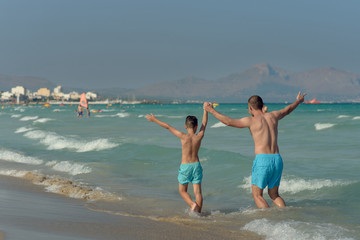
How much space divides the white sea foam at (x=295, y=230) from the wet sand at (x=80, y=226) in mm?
226

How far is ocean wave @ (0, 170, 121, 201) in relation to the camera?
30.1 feet

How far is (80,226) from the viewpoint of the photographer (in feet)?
20.1

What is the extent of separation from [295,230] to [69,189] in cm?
535

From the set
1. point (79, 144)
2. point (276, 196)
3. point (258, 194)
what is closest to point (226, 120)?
point (258, 194)

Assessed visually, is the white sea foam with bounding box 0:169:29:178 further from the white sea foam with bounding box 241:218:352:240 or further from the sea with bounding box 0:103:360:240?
the white sea foam with bounding box 241:218:352:240

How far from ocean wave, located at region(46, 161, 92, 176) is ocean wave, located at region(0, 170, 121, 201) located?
3.83 ft

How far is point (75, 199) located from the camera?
29.3 ft

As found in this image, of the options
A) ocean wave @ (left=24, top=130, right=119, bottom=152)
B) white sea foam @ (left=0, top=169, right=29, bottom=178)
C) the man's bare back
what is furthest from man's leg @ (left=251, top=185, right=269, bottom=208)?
ocean wave @ (left=24, top=130, right=119, bottom=152)

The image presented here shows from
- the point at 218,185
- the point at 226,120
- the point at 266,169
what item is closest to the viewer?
the point at 226,120

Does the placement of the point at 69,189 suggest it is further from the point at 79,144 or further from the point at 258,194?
the point at 79,144

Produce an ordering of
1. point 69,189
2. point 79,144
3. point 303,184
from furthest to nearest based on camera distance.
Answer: point 79,144
point 303,184
point 69,189

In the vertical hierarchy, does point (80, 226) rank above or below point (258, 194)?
below

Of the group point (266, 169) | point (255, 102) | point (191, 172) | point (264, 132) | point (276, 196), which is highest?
point (255, 102)

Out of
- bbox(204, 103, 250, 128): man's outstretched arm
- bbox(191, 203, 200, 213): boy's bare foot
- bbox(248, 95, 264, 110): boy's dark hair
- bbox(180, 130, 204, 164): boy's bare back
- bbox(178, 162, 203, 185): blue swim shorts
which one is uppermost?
bbox(248, 95, 264, 110): boy's dark hair
